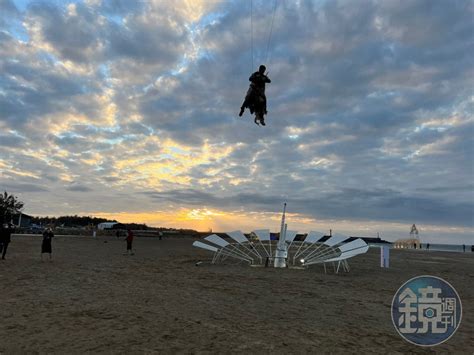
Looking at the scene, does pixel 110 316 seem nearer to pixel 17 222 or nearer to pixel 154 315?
pixel 154 315

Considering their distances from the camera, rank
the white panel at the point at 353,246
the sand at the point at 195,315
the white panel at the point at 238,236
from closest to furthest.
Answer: the sand at the point at 195,315, the white panel at the point at 353,246, the white panel at the point at 238,236

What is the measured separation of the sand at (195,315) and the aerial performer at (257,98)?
18.6ft

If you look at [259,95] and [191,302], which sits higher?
[259,95]


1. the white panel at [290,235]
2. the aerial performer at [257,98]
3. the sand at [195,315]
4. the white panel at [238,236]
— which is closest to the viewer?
the sand at [195,315]

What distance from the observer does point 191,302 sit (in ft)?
36.6

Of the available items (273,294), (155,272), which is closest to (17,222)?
(155,272)

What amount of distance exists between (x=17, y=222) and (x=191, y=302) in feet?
337

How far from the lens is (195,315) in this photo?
9531mm

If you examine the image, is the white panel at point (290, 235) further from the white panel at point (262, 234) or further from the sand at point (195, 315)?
the sand at point (195, 315)

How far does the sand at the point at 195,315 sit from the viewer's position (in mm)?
7215

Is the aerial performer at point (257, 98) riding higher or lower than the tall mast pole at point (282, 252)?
higher

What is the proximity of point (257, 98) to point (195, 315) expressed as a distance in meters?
6.40

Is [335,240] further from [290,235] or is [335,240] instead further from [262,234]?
[262,234]

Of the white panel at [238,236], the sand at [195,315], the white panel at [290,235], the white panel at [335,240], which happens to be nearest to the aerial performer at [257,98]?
the sand at [195,315]
